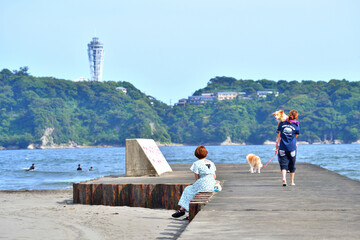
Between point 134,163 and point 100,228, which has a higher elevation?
point 134,163

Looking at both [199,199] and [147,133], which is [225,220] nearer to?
[199,199]

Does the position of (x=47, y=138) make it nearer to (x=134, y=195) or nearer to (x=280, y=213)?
(x=134, y=195)

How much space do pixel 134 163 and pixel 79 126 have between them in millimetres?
178884

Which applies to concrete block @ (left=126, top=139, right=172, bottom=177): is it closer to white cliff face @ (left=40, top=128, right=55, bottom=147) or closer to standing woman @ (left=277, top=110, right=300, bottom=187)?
standing woman @ (left=277, top=110, right=300, bottom=187)

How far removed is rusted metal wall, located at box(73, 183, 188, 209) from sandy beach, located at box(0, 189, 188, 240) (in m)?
0.19

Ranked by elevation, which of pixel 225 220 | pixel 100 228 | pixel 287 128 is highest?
pixel 287 128

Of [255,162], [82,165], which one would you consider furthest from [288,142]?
[82,165]

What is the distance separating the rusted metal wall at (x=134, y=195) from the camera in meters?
13.4

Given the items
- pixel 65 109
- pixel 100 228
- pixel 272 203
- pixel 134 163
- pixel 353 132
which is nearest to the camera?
pixel 272 203

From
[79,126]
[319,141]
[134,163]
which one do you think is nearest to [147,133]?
[79,126]

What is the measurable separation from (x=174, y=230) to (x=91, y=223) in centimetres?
243

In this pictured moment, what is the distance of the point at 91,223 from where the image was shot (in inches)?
478

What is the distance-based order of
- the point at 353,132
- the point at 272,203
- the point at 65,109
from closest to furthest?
the point at 272,203
the point at 353,132
the point at 65,109

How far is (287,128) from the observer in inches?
473
